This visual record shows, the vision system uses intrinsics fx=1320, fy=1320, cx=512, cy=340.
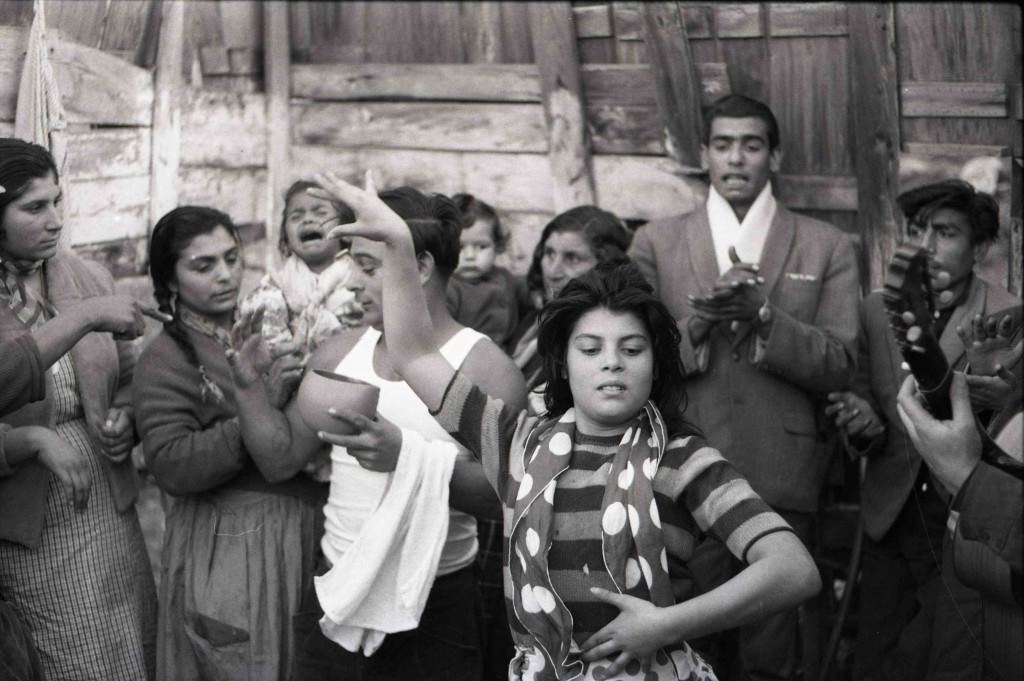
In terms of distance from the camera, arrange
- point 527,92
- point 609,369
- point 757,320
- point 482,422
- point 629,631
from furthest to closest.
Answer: point 527,92 → point 757,320 → point 482,422 → point 609,369 → point 629,631

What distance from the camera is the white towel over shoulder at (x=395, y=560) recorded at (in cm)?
323

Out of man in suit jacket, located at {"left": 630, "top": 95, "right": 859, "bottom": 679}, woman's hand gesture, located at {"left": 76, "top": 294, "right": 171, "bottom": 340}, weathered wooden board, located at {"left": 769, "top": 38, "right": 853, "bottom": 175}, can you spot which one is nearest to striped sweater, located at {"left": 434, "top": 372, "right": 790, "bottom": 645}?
woman's hand gesture, located at {"left": 76, "top": 294, "right": 171, "bottom": 340}

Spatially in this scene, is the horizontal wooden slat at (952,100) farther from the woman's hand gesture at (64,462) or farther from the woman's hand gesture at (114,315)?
the woman's hand gesture at (64,462)

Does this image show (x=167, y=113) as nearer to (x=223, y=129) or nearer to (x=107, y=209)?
(x=223, y=129)

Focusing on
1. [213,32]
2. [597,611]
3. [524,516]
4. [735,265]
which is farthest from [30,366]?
[213,32]

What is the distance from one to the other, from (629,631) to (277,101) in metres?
3.42

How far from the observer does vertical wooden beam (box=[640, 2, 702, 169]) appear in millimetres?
4832

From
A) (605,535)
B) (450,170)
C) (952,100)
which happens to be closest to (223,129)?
(450,170)

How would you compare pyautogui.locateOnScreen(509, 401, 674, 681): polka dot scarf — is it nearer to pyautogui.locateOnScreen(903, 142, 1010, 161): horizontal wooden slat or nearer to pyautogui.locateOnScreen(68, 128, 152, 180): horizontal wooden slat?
pyautogui.locateOnScreen(903, 142, 1010, 161): horizontal wooden slat

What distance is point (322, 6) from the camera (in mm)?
5344

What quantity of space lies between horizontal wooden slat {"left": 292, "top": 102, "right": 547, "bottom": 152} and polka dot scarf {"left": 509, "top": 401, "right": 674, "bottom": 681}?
254 centimetres

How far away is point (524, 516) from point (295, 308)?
5.34ft

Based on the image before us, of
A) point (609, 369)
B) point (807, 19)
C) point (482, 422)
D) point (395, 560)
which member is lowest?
point (395, 560)

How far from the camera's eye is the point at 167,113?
4.96 metres
